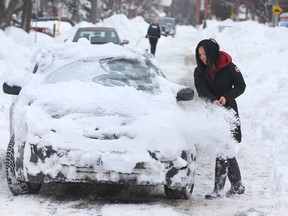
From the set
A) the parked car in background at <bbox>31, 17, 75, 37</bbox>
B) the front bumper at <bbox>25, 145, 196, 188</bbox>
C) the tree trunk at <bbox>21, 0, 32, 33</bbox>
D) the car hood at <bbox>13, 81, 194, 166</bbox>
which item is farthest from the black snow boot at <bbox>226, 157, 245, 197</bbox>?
the parked car in background at <bbox>31, 17, 75, 37</bbox>

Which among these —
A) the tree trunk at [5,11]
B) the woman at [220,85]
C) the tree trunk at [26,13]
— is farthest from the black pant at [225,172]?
the tree trunk at [26,13]

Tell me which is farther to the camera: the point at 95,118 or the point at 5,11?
the point at 5,11

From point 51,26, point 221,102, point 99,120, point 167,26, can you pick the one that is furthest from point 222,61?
point 167,26

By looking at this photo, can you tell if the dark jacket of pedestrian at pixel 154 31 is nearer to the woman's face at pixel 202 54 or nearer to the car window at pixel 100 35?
the car window at pixel 100 35

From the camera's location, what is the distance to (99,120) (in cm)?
539

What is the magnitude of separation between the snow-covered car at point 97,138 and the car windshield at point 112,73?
0.13m

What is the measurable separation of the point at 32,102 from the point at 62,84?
47 centimetres

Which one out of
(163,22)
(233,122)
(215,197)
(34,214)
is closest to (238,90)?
(233,122)

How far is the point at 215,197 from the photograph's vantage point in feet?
18.8

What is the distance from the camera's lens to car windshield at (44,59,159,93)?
6441 millimetres

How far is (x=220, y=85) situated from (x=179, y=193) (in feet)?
3.64

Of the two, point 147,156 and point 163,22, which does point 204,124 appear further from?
point 163,22

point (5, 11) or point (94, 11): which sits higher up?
point (5, 11)

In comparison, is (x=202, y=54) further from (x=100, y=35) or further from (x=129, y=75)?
(x=100, y=35)
